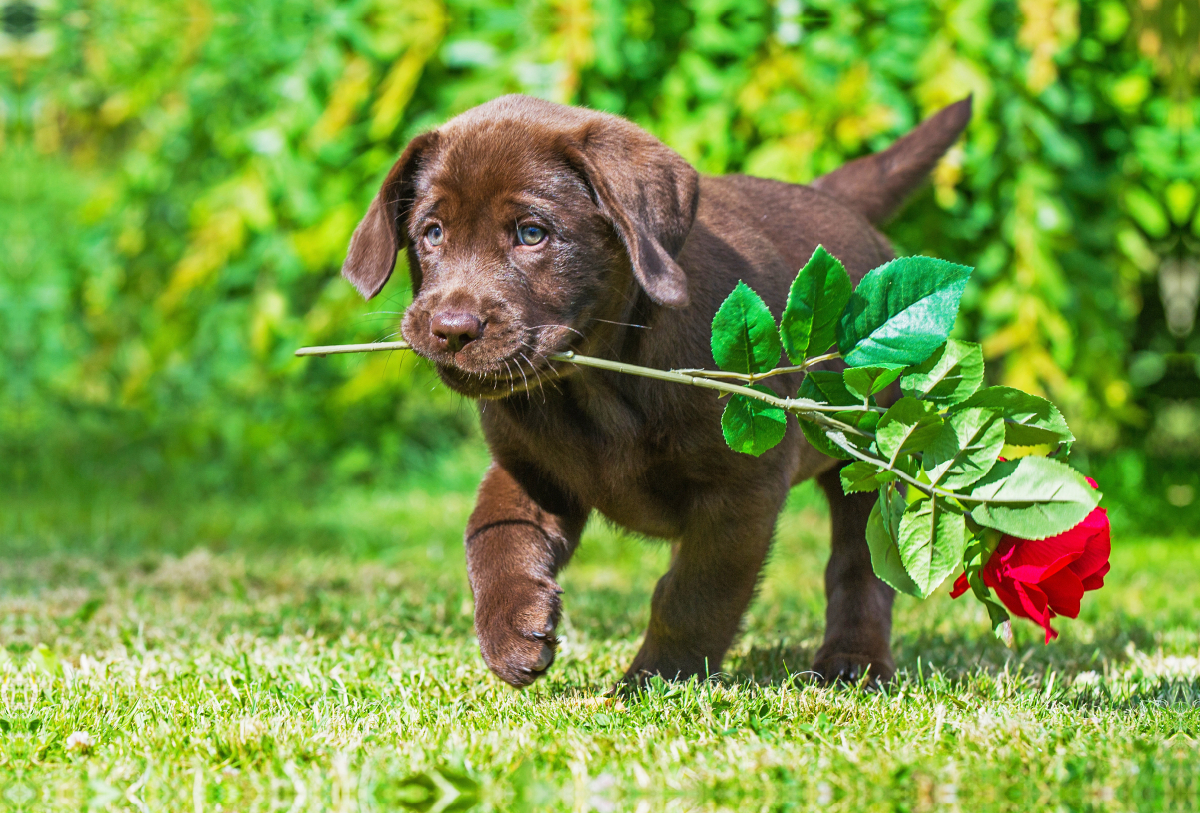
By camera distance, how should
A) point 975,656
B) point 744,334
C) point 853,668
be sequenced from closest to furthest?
point 744,334, point 853,668, point 975,656

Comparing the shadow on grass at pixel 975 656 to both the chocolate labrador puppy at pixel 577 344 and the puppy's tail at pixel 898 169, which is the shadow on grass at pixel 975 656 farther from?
the puppy's tail at pixel 898 169

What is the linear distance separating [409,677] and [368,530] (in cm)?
271

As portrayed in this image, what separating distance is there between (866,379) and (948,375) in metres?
0.15

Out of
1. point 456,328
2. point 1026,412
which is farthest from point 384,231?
point 1026,412

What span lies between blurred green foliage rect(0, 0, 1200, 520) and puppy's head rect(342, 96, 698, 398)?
6.55 ft

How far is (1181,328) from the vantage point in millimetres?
5887

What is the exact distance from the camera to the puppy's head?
2.27 meters

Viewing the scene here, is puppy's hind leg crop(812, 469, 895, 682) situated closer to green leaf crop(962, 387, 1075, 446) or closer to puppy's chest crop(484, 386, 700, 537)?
puppy's chest crop(484, 386, 700, 537)

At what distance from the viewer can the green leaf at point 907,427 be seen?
2.11 metres

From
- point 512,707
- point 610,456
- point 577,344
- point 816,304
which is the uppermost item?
point 816,304

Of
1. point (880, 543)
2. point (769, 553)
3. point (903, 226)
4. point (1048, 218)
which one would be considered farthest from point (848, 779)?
point (903, 226)

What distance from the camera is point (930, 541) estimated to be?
2.12m

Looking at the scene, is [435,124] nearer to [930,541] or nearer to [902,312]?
[902,312]

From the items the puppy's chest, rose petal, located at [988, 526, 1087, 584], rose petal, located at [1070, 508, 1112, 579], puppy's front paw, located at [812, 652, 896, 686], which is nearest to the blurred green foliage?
the puppy's chest
